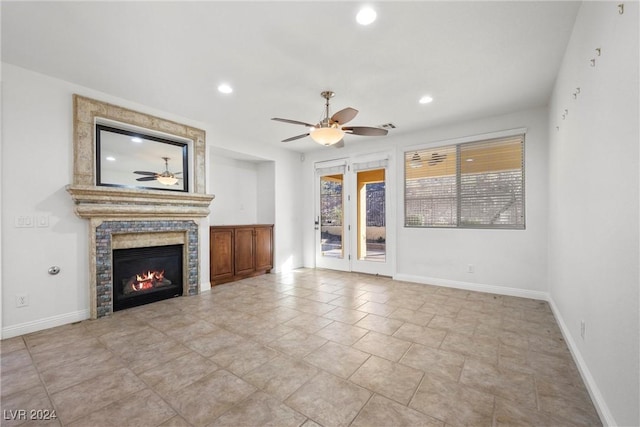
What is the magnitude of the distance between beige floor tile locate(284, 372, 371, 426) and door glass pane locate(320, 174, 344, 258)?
13.2 feet

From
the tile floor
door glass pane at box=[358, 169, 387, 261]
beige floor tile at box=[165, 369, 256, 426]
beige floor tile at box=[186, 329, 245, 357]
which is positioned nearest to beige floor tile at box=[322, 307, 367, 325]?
the tile floor

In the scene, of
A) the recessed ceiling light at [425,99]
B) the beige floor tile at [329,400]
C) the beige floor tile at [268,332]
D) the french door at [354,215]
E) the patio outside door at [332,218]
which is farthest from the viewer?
the patio outside door at [332,218]

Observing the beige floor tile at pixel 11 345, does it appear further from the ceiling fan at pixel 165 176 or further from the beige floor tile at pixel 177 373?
the ceiling fan at pixel 165 176

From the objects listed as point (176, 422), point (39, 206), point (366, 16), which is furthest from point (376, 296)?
point (39, 206)

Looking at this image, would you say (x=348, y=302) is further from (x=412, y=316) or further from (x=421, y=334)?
(x=421, y=334)

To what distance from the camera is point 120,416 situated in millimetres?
1656

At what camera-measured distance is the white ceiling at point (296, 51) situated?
207 cm

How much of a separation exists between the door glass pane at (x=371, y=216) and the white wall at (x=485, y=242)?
0.94 ft

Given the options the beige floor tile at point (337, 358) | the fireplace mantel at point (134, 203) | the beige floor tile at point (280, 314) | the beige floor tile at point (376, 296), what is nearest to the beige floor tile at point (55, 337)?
the fireplace mantel at point (134, 203)

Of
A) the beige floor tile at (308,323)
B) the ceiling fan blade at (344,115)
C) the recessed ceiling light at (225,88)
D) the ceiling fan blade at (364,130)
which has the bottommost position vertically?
the beige floor tile at (308,323)

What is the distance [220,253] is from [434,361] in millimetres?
3792

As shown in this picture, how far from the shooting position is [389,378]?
2025 mm

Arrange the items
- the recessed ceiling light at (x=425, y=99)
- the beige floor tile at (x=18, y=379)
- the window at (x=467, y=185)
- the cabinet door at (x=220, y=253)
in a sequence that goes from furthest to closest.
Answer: the cabinet door at (x=220, y=253) < the window at (x=467, y=185) < the recessed ceiling light at (x=425, y=99) < the beige floor tile at (x=18, y=379)

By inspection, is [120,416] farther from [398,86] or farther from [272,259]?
[272,259]
